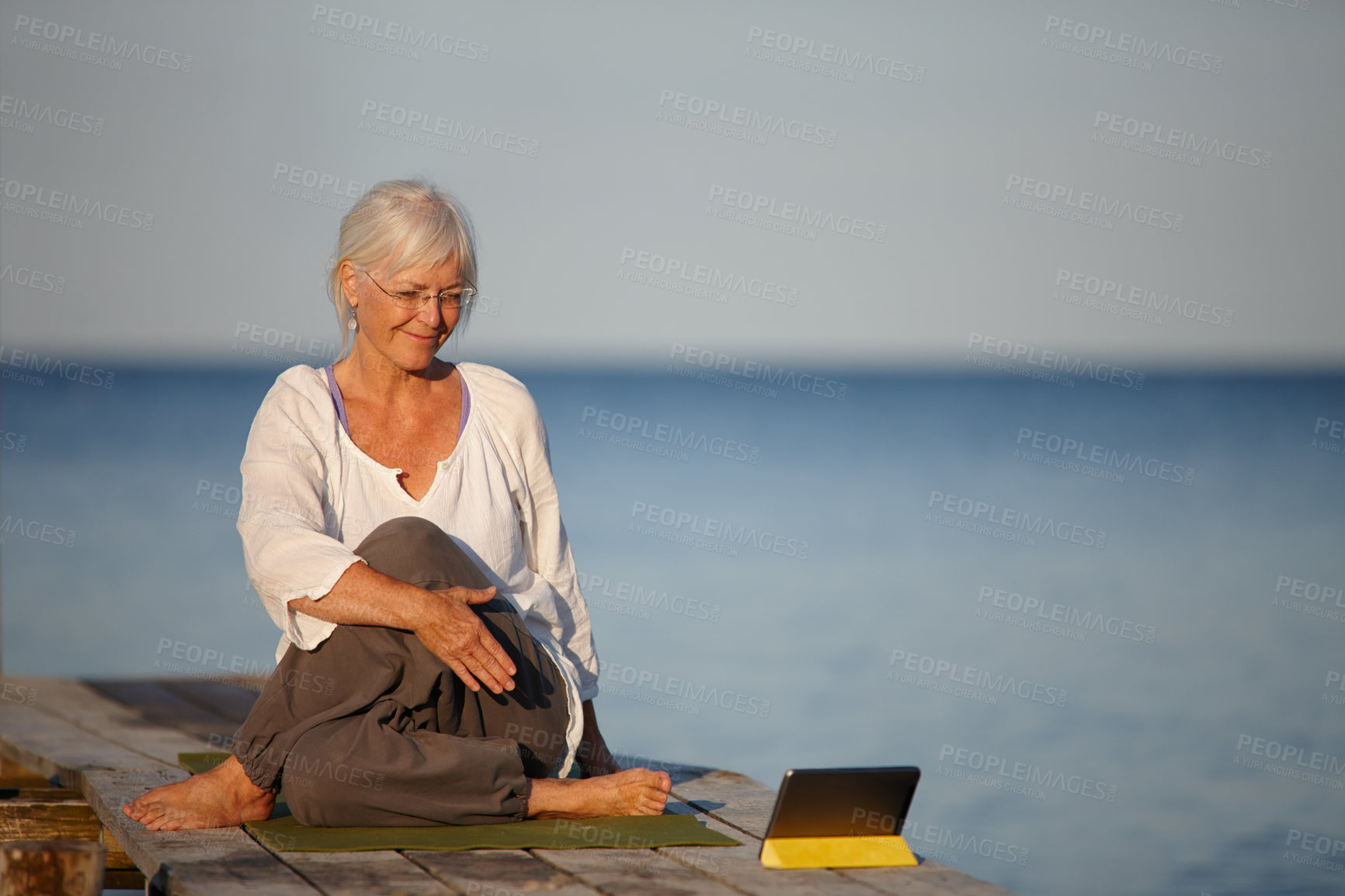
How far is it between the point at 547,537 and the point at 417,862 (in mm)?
977

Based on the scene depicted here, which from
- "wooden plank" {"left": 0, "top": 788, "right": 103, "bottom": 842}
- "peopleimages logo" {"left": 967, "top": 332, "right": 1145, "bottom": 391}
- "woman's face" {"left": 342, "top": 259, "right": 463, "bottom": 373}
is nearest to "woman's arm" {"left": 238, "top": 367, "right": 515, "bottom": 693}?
"woman's face" {"left": 342, "top": 259, "right": 463, "bottom": 373}

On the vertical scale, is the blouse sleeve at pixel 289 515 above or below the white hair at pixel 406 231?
below

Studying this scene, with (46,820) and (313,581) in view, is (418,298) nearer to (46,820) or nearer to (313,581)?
(313,581)

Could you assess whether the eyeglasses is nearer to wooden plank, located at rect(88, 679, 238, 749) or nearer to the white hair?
the white hair

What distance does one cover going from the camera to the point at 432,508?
312 cm

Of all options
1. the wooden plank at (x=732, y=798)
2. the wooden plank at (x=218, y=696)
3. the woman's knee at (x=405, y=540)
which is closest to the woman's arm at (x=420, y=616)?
the woman's knee at (x=405, y=540)

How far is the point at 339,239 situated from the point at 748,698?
172 inches

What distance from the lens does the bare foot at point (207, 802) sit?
2.77 metres

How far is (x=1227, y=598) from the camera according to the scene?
9305 mm

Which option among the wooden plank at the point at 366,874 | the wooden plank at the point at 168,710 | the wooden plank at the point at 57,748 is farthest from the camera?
the wooden plank at the point at 168,710

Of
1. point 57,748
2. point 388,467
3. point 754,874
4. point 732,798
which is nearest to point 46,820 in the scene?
point 57,748

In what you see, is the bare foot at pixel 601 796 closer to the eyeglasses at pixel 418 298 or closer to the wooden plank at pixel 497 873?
the wooden plank at pixel 497 873

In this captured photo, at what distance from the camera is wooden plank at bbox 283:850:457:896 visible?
7.75 feet

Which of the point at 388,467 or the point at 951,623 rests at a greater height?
the point at 388,467
